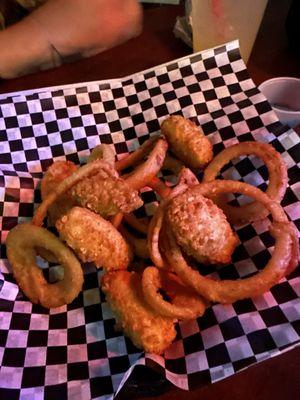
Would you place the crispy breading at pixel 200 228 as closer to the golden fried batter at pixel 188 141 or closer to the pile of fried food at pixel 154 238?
the pile of fried food at pixel 154 238

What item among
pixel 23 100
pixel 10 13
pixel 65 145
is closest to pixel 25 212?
pixel 65 145

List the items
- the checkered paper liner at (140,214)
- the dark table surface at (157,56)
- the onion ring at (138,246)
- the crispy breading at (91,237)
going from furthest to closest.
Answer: the dark table surface at (157,56), the onion ring at (138,246), the crispy breading at (91,237), the checkered paper liner at (140,214)

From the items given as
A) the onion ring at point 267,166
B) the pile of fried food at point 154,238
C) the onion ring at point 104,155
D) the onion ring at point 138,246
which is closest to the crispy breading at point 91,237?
the pile of fried food at point 154,238

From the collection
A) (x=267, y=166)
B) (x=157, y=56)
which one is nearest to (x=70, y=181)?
(x=267, y=166)

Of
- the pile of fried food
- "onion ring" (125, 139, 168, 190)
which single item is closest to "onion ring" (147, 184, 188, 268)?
the pile of fried food

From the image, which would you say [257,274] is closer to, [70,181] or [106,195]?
[106,195]

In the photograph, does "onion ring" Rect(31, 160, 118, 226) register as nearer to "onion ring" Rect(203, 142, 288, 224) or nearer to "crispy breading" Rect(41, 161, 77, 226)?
"crispy breading" Rect(41, 161, 77, 226)
